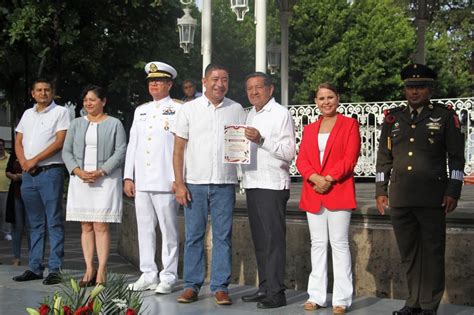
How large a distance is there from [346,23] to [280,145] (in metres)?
38.3

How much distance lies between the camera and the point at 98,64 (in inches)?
692

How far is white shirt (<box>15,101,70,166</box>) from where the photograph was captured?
8492mm

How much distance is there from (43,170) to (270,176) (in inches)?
102

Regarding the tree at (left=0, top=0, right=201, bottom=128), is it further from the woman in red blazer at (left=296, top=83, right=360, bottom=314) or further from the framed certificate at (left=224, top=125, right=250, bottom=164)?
the woman in red blazer at (left=296, top=83, right=360, bottom=314)

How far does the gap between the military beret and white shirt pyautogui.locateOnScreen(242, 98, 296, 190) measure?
107cm

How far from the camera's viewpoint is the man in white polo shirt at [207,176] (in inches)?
286

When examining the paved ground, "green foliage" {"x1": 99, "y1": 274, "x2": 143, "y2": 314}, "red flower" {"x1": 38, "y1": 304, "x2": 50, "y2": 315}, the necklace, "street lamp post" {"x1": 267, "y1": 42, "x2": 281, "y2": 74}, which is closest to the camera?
"red flower" {"x1": 38, "y1": 304, "x2": 50, "y2": 315}

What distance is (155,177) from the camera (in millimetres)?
7711

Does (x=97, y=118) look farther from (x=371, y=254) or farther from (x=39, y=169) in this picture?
(x=371, y=254)

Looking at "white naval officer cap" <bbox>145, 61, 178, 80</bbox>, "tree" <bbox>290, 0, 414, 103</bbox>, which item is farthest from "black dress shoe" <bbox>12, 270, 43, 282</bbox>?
"tree" <bbox>290, 0, 414, 103</bbox>

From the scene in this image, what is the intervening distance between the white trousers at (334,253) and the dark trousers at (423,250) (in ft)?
1.43

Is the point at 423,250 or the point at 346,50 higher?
the point at 346,50

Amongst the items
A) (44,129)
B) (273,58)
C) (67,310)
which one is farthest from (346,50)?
(67,310)

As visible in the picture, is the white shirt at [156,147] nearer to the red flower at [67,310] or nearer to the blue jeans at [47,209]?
the blue jeans at [47,209]
